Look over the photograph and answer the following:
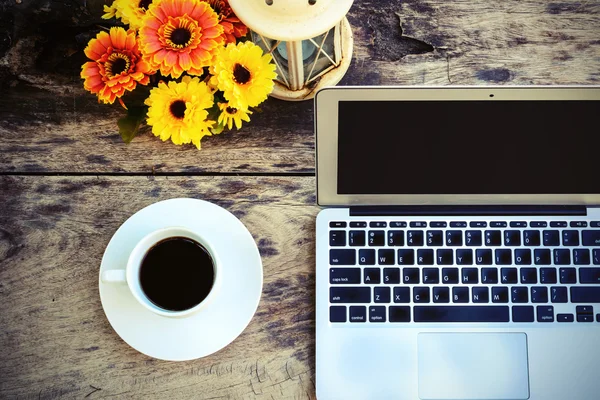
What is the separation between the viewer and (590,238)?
775 millimetres

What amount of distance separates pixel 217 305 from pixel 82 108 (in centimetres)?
35

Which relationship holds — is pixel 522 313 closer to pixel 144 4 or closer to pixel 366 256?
pixel 366 256

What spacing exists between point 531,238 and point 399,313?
203 millimetres

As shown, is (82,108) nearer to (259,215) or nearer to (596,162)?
(259,215)

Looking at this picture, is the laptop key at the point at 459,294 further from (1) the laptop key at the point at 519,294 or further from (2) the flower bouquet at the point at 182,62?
(2) the flower bouquet at the point at 182,62

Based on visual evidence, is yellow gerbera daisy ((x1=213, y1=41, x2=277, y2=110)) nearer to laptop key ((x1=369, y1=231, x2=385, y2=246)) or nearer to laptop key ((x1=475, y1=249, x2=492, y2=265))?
laptop key ((x1=369, y1=231, x2=385, y2=246))

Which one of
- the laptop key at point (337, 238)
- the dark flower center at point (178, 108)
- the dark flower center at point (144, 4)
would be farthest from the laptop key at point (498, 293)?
the dark flower center at point (144, 4)

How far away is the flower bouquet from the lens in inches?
27.0

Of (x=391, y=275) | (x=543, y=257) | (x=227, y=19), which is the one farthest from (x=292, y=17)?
(x=543, y=257)

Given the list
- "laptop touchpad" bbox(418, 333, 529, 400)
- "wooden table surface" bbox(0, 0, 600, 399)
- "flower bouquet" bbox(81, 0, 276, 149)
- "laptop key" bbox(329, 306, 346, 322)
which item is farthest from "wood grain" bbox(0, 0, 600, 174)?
"laptop touchpad" bbox(418, 333, 529, 400)

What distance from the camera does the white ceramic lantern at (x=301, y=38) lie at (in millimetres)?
602

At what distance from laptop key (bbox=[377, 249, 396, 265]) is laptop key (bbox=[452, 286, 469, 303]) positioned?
0.29 feet

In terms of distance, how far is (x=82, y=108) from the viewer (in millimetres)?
847

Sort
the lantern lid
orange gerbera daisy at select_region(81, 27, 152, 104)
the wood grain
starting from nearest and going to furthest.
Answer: the lantern lid
orange gerbera daisy at select_region(81, 27, 152, 104)
the wood grain
